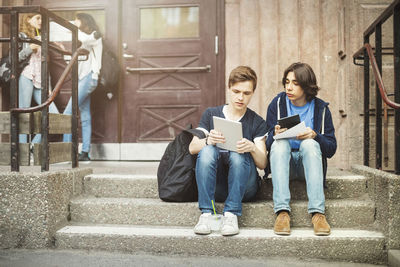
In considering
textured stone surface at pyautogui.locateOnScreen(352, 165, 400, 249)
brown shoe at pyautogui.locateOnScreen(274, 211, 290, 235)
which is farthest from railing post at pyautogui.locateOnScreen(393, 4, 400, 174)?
brown shoe at pyautogui.locateOnScreen(274, 211, 290, 235)

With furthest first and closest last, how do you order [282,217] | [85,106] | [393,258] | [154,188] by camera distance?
[85,106]
[154,188]
[282,217]
[393,258]

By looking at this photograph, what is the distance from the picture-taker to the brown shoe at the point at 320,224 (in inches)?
100

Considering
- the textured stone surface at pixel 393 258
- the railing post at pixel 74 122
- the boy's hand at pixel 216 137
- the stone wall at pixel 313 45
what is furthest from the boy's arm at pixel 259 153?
the stone wall at pixel 313 45

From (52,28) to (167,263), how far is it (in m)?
4.04

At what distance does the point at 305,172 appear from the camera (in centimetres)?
268

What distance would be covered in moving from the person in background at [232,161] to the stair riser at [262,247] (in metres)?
0.09

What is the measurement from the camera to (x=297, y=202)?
2.94 m

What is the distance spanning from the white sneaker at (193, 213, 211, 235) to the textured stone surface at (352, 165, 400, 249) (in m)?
1.20

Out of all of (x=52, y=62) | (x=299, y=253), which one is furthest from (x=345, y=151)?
(x=52, y=62)

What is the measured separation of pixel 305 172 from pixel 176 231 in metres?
1.00

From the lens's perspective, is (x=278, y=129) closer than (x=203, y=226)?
No

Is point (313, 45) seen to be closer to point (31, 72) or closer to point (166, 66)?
point (166, 66)

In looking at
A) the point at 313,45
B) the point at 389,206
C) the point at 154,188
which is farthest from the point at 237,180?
the point at 313,45

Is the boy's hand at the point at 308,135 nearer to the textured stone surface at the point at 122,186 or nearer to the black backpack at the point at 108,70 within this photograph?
the textured stone surface at the point at 122,186
